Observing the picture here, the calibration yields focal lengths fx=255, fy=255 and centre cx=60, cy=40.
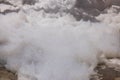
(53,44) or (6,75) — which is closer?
(6,75)

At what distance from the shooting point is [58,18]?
6891 mm

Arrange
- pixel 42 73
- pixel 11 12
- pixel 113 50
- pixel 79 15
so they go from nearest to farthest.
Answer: pixel 42 73, pixel 113 50, pixel 11 12, pixel 79 15

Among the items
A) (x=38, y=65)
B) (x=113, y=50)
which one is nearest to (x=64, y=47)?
(x=38, y=65)

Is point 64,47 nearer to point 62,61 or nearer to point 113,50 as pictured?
point 62,61

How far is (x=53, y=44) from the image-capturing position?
574 centimetres

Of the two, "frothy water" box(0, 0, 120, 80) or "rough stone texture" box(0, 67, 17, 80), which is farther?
"frothy water" box(0, 0, 120, 80)

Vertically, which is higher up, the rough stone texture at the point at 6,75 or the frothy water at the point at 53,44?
the frothy water at the point at 53,44

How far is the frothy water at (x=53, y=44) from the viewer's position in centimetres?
510

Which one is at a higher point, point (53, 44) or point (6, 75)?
point (53, 44)

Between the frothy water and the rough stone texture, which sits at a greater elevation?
the frothy water

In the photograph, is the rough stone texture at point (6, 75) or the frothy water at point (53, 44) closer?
the rough stone texture at point (6, 75)

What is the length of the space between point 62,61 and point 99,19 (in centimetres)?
229

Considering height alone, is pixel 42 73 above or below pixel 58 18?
below

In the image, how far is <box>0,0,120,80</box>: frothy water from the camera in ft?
16.7
